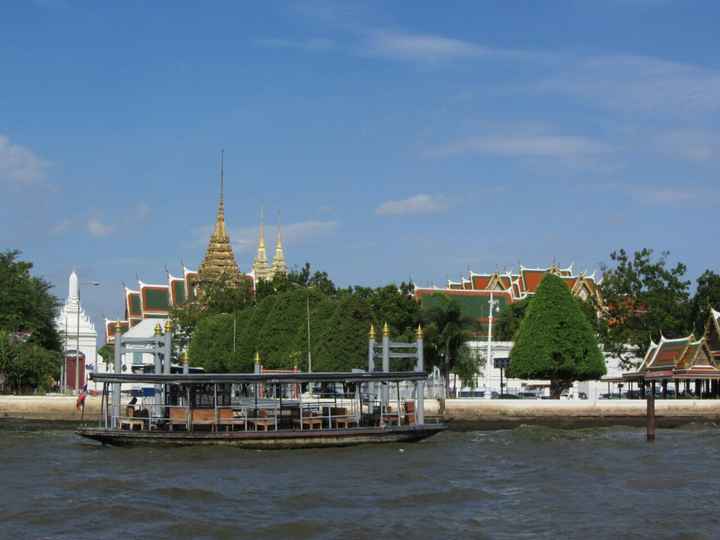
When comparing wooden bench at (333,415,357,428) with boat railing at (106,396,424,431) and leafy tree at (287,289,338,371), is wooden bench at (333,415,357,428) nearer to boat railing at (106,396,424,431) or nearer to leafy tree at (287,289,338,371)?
boat railing at (106,396,424,431)

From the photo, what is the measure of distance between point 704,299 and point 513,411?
26.1 metres

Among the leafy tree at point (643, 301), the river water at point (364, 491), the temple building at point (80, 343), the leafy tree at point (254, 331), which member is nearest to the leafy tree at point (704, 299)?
the leafy tree at point (643, 301)

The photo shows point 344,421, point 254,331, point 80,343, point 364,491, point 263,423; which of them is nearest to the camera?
point 364,491

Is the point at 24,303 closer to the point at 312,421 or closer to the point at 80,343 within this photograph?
the point at 80,343

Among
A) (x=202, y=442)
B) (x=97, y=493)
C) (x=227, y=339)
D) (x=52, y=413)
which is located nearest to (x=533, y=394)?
(x=227, y=339)

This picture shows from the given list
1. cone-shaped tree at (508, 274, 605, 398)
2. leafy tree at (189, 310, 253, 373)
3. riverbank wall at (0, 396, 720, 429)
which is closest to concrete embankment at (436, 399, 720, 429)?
riverbank wall at (0, 396, 720, 429)

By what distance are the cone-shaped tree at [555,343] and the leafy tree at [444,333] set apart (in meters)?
6.62

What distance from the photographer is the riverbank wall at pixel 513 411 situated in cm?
5569

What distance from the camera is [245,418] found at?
3741cm

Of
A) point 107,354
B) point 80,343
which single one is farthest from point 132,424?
point 107,354

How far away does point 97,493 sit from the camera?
90.5 ft

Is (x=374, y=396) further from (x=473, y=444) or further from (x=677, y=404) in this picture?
(x=677, y=404)

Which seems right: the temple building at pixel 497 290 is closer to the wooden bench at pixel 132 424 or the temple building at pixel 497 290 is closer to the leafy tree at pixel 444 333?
the leafy tree at pixel 444 333

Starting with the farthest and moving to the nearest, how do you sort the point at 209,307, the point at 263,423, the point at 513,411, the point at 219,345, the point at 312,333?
1. the point at 209,307
2. the point at 219,345
3. the point at 312,333
4. the point at 513,411
5. the point at 263,423
